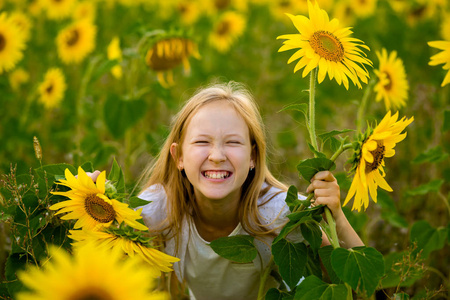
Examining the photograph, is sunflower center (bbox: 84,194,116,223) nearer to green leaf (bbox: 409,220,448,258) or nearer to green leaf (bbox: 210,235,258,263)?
green leaf (bbox: 210,235,258,263)

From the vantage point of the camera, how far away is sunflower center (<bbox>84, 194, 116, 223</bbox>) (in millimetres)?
1148

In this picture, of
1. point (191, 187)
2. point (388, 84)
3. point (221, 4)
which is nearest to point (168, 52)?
point (191, 187)

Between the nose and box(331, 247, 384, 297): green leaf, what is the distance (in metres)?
0.40

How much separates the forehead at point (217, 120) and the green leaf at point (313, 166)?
0.94ft

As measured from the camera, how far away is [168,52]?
210 centimetres

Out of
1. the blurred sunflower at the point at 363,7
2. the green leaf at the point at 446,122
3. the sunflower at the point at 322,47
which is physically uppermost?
the blurred sunflower at the point at 363,7

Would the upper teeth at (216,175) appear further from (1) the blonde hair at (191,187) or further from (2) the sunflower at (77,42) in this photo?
(2) the sunflower at (77,42)

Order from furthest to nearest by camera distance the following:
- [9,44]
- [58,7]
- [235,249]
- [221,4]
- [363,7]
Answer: [221,4] → [363,7] → [58,7] → [9,44] → [235,249]

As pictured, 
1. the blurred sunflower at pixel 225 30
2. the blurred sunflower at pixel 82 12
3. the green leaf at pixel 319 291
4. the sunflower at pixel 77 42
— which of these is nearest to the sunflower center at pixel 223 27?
the blurred sunflower at pixel 225 30

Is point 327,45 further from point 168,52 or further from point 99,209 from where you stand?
point 168,52

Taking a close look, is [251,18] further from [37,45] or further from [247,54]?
[37,45]

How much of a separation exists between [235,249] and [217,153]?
240 millimetres

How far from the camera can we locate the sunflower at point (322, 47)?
1.13 metres

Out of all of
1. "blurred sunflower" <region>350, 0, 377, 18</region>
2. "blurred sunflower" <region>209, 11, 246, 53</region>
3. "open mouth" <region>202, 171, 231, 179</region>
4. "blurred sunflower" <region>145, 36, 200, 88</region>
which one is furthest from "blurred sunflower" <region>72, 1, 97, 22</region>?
"open mouth" <region>202, 171, 231, 179</region>
